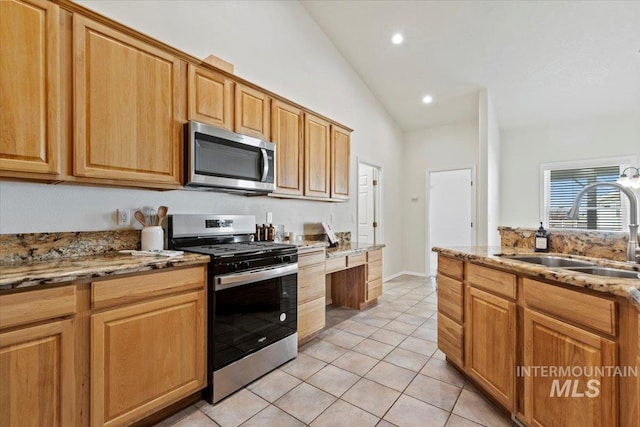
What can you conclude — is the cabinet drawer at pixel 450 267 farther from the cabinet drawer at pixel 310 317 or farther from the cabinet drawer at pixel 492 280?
the cabinet drawer at pixel 310 317

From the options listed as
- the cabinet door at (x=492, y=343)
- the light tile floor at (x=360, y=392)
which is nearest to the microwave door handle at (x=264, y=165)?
the light tile floor at (x=360, y=392)

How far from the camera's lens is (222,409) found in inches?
71.7

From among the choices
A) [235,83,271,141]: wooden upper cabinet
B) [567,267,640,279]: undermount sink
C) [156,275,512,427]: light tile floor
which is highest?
[235,83,271,141]: wooden upper cabinet

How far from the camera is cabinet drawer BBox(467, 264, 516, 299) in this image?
1.64 meters

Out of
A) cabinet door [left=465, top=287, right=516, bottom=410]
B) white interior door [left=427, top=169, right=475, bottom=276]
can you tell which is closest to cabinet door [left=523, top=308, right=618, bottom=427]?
cabinet door [left=465, top=287, right=516, bottom=410]

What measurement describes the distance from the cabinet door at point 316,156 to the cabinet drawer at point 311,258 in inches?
28.0

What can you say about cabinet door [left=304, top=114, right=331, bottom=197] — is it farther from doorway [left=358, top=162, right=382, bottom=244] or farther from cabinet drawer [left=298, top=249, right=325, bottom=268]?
doorway [left=358, top=162, right=382, bottom=244]

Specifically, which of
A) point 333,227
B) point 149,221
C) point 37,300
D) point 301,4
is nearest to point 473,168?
point 333,227

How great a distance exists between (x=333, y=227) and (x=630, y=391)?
3.14 meters

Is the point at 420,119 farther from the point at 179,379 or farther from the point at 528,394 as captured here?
the point at 179,379

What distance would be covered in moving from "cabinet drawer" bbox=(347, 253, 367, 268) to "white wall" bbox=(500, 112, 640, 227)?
299 centimetres

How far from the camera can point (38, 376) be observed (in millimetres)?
1254

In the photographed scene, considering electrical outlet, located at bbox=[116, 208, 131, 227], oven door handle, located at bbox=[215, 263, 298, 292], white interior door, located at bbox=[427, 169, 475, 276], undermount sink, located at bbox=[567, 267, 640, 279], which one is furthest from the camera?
white interior door, located at bbox=[427, 169, 475, 276]

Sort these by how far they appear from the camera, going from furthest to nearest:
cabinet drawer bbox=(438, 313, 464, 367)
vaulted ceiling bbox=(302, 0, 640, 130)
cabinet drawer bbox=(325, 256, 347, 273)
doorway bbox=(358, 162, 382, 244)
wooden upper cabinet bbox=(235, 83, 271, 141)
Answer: doorway bbox=(358, 162, 382, 244), cabinet drawer bbox=(325, 256, 347, 273), vaulted ceiling bbox=(302, 0, 640, 130), wooden upper cabinet bbox=(235, 83, 271, 141), cabinet drawer bbox=(438, 313, 464, 367)
